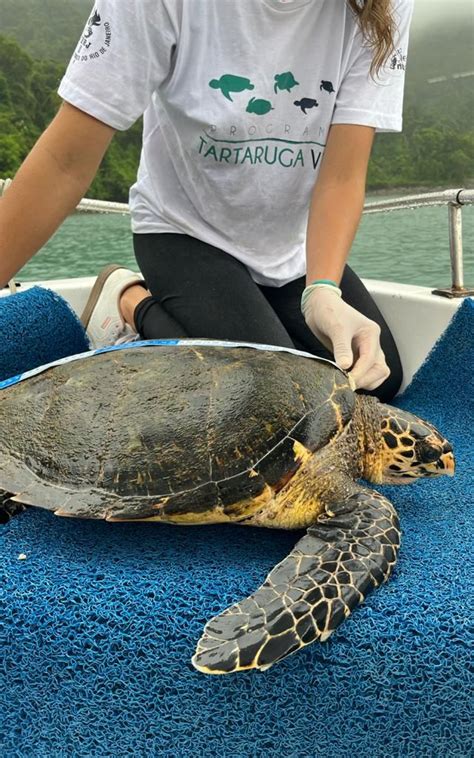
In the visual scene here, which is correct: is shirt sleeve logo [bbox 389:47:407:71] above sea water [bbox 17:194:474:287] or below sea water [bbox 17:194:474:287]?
above

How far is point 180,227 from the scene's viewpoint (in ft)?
4.59

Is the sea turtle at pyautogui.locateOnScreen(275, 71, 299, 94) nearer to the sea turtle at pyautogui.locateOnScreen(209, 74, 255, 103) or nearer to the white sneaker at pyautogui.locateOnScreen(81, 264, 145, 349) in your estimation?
the sea turtle at pyautogui.locateOnScreen(209, 74, 255, 103)

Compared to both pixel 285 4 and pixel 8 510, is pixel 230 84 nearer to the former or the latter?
pixel 285 4

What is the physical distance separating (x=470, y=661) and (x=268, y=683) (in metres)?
0.23

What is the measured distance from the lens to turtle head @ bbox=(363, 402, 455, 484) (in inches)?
39.5

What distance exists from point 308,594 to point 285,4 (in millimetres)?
→ 1107

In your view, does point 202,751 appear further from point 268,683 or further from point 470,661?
point 470,661

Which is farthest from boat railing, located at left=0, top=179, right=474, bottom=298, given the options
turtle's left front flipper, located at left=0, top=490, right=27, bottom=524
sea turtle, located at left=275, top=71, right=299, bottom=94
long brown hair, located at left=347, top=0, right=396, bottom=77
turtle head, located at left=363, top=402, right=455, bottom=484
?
turtle's left front flipper, located at left=0, top=490, right=27, bottom=524

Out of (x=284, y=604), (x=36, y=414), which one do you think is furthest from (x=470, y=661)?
(x=36, y=414)

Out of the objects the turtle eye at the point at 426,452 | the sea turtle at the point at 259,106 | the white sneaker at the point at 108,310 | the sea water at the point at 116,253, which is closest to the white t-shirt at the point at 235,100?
the sea turtle at the point at 259,106

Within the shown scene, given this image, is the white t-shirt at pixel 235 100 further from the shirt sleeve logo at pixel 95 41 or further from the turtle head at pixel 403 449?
the turtle head at pixel 403 449

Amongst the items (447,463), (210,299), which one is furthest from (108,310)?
(447,463)

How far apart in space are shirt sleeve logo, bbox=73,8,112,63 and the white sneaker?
2.39 feet

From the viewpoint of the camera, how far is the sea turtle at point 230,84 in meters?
1.19
